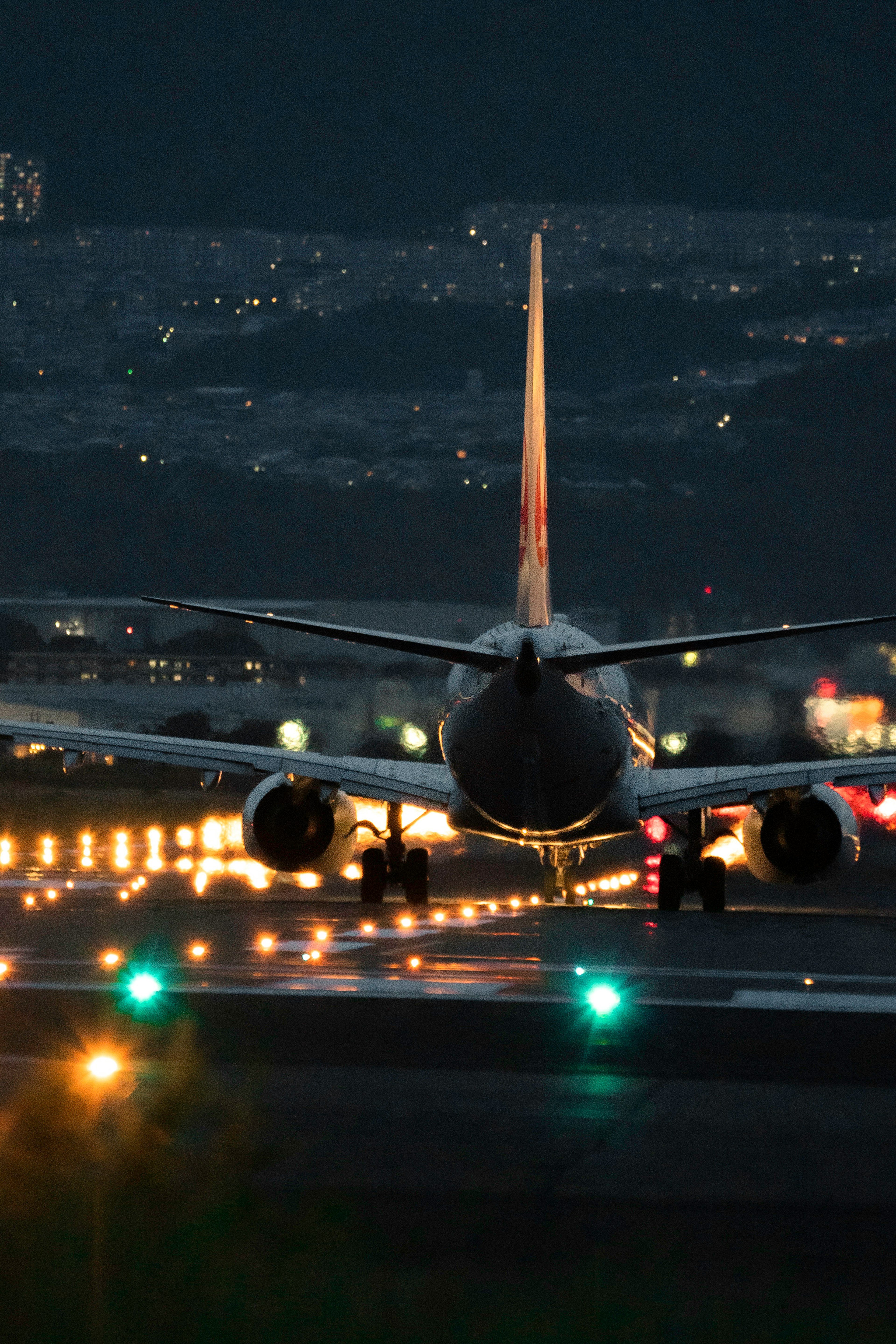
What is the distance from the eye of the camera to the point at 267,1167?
11398 millimetres

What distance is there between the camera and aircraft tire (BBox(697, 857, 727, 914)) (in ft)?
→ 119

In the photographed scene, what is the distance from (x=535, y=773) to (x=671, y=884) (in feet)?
21.0

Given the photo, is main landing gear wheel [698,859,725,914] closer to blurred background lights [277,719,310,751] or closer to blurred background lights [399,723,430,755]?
blurred background lights [399,723,430,755]

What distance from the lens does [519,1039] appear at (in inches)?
677

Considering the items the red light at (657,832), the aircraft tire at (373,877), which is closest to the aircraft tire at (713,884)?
the aircraft tire at (373,877)

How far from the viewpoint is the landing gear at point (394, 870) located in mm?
37281

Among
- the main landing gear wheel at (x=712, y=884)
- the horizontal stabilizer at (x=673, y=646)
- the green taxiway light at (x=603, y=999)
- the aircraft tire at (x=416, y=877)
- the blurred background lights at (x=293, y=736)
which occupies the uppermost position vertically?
the blurred background lights at (x=293, y=736)

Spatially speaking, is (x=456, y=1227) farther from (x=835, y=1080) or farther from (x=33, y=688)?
(x=33, y=688)

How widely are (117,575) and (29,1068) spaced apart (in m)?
178

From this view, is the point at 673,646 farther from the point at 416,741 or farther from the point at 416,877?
the point at 416,741

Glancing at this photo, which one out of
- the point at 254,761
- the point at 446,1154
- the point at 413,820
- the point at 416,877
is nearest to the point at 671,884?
the point at 416,877

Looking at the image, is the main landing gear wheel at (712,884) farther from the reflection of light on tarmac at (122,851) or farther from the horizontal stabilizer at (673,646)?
the reflection of light on tarmac at (122,851)

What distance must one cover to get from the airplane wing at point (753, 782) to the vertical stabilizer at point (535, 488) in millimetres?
4520

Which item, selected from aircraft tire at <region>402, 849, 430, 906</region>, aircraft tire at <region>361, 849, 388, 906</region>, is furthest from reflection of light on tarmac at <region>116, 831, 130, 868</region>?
aircraft tire at <region>402, 849, 430, 906</region>
